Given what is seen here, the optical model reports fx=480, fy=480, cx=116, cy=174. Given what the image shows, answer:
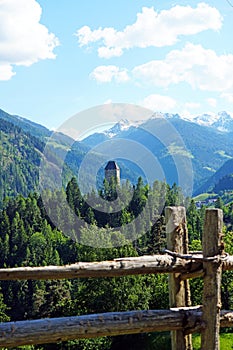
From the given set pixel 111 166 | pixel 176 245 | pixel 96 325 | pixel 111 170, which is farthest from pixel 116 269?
pixel 111 166

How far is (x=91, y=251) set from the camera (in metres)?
38.2

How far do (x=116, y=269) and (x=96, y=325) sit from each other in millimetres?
554

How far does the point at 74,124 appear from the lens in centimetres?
2561

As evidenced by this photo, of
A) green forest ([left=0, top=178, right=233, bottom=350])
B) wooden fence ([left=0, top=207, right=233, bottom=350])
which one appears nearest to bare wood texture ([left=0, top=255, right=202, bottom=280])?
wooden fence ([left=0, top=207, right=233, bottom=350])

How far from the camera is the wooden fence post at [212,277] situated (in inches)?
188

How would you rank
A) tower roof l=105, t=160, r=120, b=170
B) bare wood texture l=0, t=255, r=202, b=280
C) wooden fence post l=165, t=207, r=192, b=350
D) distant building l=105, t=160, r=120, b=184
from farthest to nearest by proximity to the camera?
tower roof l=105, t=160, r=120, b=170
distant building l=105, t=160, r=120, b=184
wooden fence post l=165, t=207, r=192, b=350
bare wood texture l=0, t=255, r=202, b=280

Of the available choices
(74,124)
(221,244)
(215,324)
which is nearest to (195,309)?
(215,324)

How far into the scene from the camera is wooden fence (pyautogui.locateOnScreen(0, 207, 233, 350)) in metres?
4.45

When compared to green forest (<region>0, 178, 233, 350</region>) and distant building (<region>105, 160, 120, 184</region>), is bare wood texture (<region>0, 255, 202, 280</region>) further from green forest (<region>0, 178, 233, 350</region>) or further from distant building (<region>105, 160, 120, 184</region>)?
distant building (<region>105, 160, 120, 184</region>)

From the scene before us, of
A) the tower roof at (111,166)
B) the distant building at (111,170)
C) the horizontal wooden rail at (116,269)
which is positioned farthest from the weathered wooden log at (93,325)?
the tower roof at (111,166)

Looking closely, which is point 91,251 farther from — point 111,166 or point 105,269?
point 111,166

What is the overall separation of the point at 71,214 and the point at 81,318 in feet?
213

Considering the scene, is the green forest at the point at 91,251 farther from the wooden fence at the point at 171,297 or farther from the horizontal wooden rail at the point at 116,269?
the horizontal wooden rail at the point at 116,269

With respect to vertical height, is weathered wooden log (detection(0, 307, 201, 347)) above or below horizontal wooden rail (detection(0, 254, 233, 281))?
below
